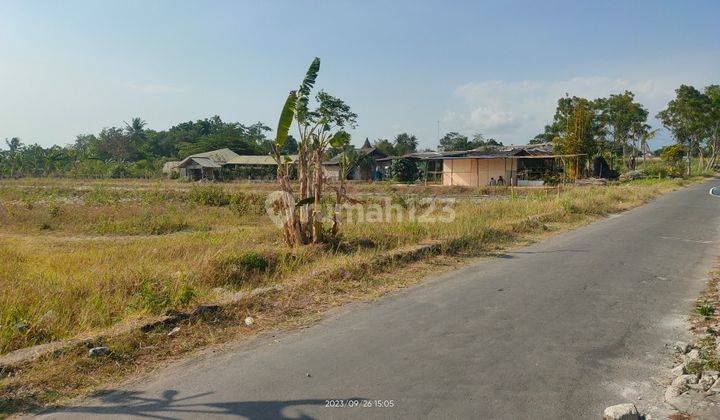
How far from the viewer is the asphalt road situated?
3428mm

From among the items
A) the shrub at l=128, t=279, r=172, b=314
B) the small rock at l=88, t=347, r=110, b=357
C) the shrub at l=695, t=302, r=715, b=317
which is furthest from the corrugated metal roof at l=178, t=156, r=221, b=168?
the shrub at l=695, t=302, r=715, b=317

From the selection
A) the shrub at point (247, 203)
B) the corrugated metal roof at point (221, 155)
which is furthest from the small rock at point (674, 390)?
the corrugated metal roof at point (221, 155)

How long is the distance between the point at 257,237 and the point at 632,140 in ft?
194

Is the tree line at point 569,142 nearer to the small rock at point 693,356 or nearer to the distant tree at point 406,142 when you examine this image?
the distant tree at point 406,142

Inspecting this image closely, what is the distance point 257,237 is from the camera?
33.3 feet

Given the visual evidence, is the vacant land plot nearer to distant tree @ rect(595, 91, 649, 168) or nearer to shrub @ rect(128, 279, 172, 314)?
shrub @ rect(128, 279, 172, 314)

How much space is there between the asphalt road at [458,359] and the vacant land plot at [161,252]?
164 cm

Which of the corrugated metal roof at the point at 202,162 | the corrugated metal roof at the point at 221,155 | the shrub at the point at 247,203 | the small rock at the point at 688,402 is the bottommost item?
the small rock at the point at 688,402

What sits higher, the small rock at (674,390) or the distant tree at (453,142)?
the distant tree at (453,142)

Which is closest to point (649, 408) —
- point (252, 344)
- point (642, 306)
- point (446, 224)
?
point (642, 306)

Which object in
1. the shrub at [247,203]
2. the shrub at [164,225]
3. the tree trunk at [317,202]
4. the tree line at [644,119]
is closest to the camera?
the tree trunk at [317,202]

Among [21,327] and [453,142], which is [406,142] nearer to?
[453,142]

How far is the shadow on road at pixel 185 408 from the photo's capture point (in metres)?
3.31

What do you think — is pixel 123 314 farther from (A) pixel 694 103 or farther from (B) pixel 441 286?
(A) pixel 694 103
